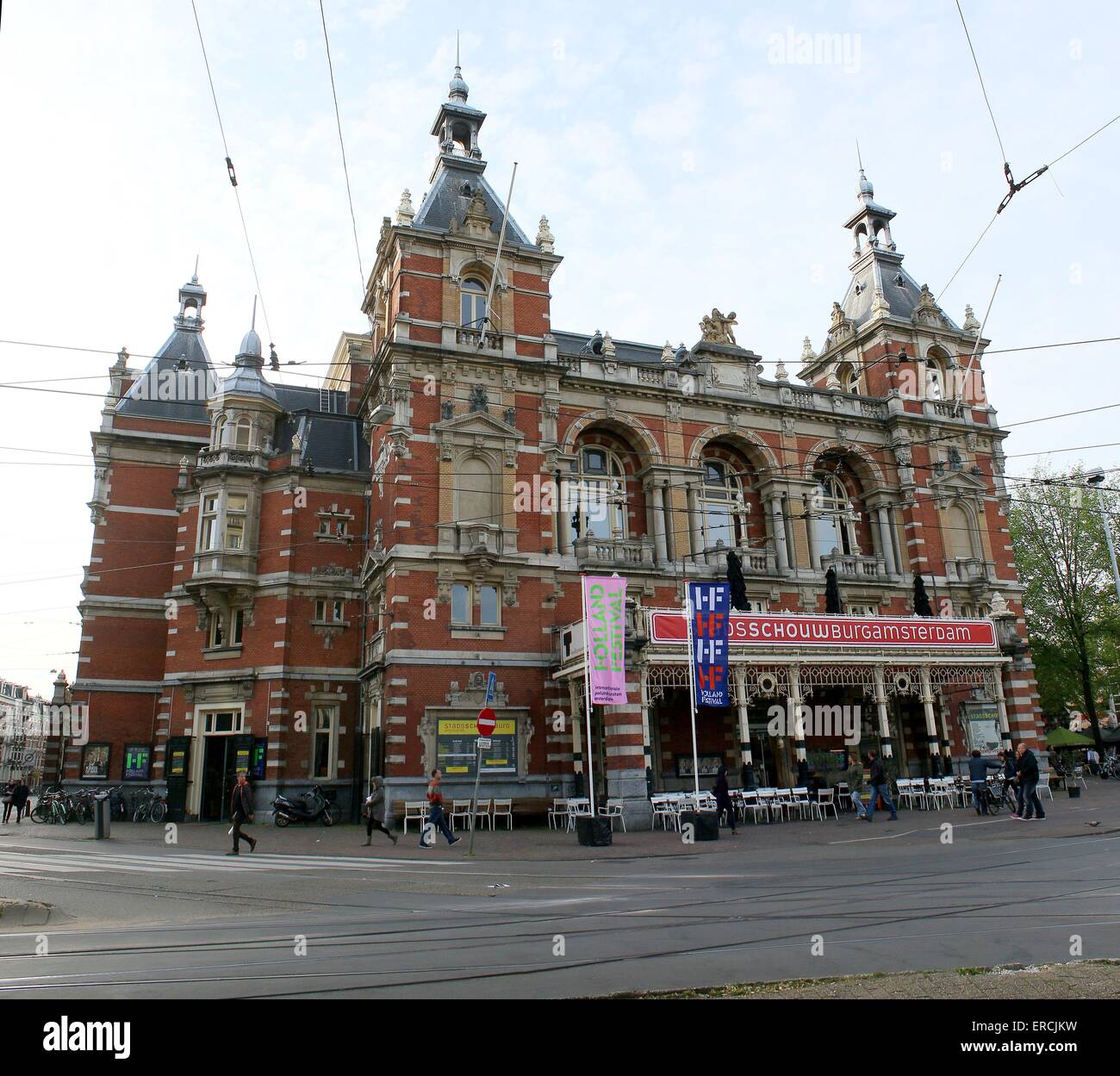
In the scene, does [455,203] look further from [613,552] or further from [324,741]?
[324,741]

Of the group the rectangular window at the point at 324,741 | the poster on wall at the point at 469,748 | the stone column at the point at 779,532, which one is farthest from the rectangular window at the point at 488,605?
the stone column at the point at 779,532

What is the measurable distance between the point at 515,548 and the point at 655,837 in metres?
10.3

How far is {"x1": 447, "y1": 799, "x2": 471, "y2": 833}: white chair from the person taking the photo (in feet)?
81.7

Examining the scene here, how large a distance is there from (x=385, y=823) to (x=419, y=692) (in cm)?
374

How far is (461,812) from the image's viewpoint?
25062mm

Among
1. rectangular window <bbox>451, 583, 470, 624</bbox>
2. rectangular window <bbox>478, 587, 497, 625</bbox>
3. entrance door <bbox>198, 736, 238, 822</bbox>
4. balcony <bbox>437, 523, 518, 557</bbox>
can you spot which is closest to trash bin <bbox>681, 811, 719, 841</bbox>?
rectangular window <bbox>478, 587, 497, 625</bbox>

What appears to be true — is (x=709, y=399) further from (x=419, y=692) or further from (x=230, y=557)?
(x=230, y=557)

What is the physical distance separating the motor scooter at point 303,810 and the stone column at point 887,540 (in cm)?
2268

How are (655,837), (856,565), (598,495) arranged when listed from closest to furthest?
(655,837) → (598,495) → (856,565)

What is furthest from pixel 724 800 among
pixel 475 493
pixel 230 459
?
pixel 230 459

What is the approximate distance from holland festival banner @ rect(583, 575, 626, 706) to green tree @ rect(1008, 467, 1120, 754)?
30.6 m

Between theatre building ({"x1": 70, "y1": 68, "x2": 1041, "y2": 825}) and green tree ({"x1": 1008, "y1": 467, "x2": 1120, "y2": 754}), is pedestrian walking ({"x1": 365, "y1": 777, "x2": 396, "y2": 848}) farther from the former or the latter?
green tree ({"x1": 1008, "y1": 467, "x2": 1120, "y2": 754})

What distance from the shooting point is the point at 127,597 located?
3372cm
